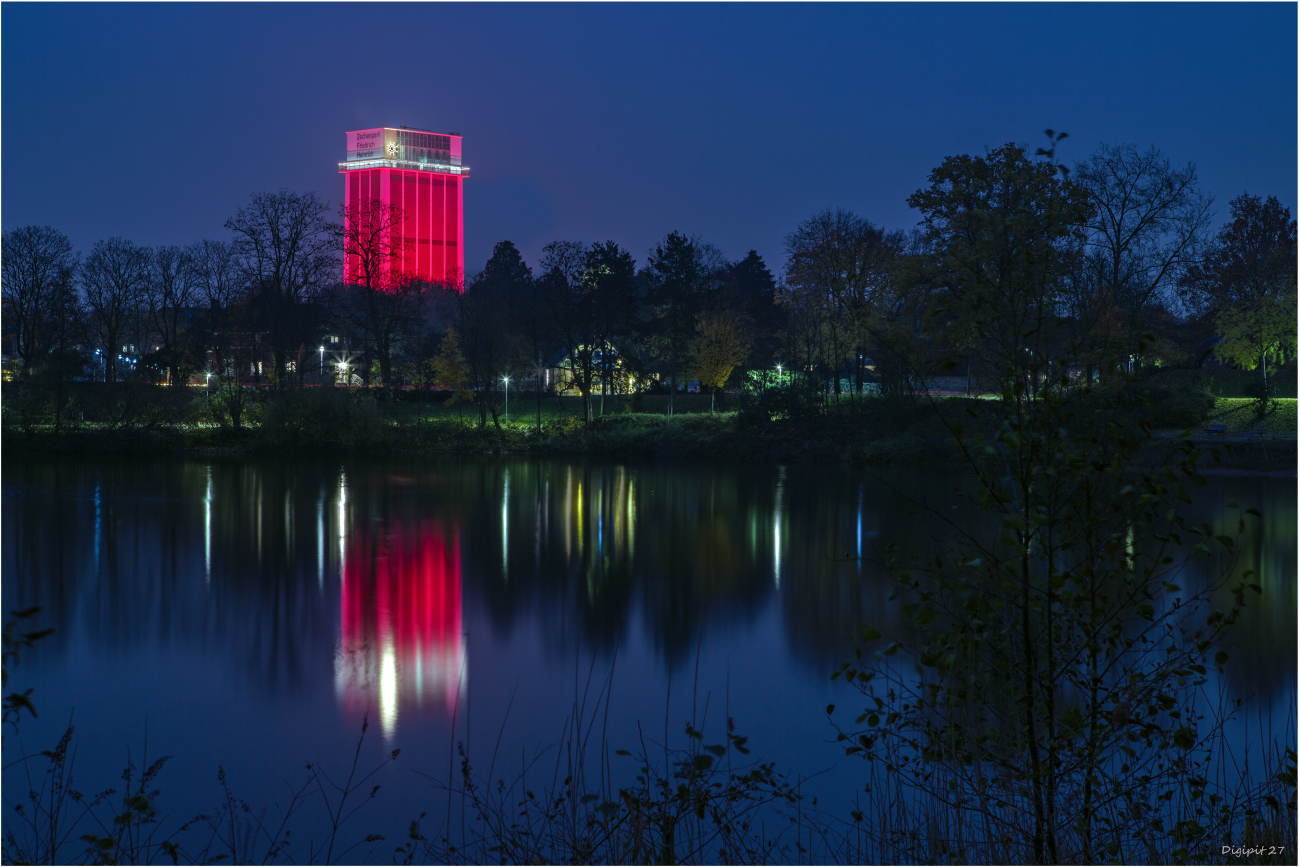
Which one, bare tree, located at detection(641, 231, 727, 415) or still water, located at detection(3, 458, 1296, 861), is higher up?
bare tree, located at detection(641, 231, 727, 415)

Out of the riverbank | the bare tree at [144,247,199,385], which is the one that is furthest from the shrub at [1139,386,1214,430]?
the bare tree at [144,247,199,385]

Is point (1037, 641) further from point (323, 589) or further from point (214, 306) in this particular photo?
point (214, 306)

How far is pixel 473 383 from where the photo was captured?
5844 cm

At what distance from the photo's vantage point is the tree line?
41844mm

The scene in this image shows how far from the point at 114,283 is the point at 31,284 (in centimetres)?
499

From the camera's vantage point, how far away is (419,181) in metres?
133

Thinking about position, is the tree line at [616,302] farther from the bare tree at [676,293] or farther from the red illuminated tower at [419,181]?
the red illuminated tower at [419,181]

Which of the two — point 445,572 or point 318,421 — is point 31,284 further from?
point 445,572

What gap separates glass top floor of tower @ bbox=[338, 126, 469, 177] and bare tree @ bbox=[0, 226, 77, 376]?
288ft

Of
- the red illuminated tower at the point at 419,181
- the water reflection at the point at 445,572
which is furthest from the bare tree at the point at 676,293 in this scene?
the red illuminated tower at the point at 419,181

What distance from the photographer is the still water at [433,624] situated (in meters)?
9.62

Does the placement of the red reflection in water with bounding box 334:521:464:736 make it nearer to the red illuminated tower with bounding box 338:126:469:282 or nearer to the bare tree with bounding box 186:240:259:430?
the bare tree with bounding box 186:240:259:430

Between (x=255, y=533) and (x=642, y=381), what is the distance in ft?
136

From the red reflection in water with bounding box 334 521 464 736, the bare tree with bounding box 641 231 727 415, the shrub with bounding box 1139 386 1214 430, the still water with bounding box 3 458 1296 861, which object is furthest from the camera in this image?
the bare tree with bounding box 641 231 727 415
